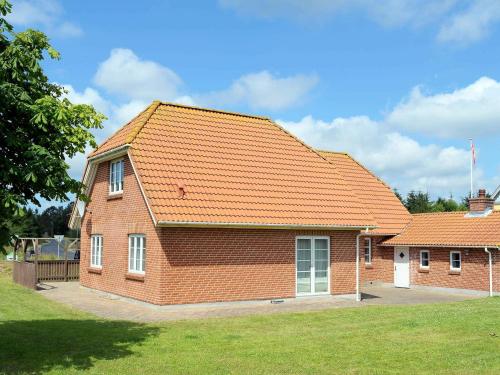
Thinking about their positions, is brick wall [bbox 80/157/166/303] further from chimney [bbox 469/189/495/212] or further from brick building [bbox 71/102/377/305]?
chimney [bbox 469/189/495/212]

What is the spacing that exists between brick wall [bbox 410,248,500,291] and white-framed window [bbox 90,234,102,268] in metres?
14.7

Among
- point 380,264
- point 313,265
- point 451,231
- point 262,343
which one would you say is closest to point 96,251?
point 313,265

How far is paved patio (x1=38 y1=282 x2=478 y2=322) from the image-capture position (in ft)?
54.3

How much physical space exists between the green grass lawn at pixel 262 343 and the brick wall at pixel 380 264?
1140 cm

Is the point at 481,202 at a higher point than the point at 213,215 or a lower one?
higher

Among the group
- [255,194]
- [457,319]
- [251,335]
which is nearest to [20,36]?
[251,335]

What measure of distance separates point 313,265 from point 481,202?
35.1 ft

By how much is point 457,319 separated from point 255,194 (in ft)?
26.3

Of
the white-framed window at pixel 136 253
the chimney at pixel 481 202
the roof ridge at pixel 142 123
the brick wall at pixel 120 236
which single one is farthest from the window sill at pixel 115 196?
the chimney at pixel 481 202

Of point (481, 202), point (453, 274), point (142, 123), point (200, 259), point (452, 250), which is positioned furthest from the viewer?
point (481, 202)

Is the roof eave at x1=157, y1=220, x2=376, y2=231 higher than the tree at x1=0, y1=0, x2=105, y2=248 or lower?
lower

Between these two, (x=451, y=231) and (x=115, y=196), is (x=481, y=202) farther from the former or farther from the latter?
(x=115, y=196)

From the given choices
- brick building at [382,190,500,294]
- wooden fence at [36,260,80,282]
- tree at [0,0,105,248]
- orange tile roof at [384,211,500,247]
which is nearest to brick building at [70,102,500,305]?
brick building at [382,190,500,294]

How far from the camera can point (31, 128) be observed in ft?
33.6
